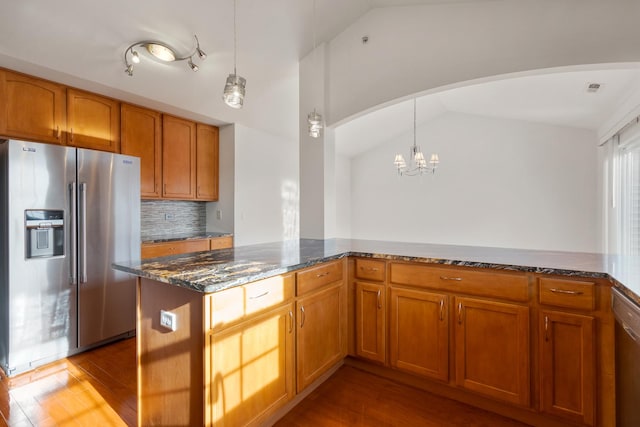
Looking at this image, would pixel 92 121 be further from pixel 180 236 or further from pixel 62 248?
pixel 180 236

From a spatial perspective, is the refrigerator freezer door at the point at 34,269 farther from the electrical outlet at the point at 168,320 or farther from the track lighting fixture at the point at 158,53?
the electrical outlet at the point at 168,320

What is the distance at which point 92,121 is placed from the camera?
113 inches

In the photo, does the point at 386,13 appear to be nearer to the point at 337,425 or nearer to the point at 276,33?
the point at 276,33

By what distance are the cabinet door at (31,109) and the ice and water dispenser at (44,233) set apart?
69 cm

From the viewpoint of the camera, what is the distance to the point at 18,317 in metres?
2.22

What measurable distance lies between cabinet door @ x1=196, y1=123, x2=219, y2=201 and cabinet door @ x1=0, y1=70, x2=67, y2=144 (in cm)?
142

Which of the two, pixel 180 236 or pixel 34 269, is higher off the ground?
pixel 180 236

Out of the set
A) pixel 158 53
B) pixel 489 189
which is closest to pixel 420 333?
pixel 158 53

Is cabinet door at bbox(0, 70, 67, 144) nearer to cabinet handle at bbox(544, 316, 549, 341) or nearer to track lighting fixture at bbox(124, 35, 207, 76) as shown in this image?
track lighting fixture at bbox(124, 35, 207, 76)

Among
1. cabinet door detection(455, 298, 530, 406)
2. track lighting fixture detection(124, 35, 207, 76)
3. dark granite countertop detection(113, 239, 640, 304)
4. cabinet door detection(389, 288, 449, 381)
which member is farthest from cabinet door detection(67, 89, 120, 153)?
cabinet door detection(455, 298, 530, 406)

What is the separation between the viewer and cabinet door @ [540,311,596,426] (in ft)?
5.11

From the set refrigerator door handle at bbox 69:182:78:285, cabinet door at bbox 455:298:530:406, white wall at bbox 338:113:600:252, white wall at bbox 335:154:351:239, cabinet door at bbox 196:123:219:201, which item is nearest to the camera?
cabinet door at bbox 455:298:530:406

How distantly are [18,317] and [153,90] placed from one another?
7.26ft

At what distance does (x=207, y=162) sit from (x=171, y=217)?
846 millimetres
